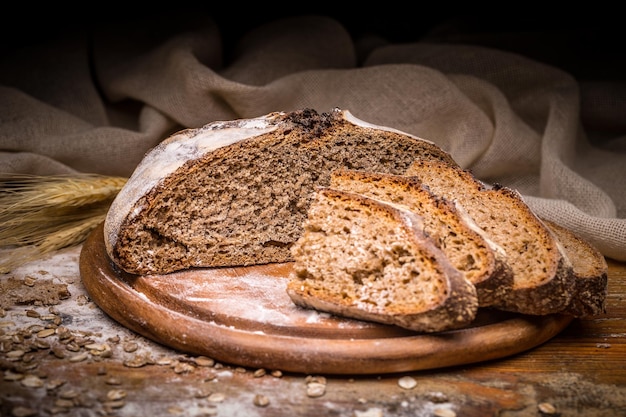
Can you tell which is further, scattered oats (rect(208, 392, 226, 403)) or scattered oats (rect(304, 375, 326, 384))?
scattered oats (rect(304, 375, 326, 384))

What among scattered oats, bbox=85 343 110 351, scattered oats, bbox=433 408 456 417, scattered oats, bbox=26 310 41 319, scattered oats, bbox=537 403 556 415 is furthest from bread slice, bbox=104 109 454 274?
scattered oats, bbox=537 403 556 415

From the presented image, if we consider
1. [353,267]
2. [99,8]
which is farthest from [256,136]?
[99,8]

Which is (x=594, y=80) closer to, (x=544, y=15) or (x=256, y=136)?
(x=544, y=15)

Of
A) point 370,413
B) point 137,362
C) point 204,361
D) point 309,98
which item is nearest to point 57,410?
A: point 137,362

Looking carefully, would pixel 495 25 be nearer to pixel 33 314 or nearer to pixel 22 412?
pixel 33 314

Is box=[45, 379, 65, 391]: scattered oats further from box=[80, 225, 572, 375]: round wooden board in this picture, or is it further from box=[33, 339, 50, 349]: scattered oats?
box=[80, 225, 572, 375]: round wooden board

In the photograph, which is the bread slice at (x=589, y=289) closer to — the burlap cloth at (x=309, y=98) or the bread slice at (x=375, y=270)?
the bread slice at (x=375, y=270)

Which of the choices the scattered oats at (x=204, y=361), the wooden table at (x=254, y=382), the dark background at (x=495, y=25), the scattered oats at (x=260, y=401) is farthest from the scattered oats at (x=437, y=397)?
the dark background at (x=495, y=25)
